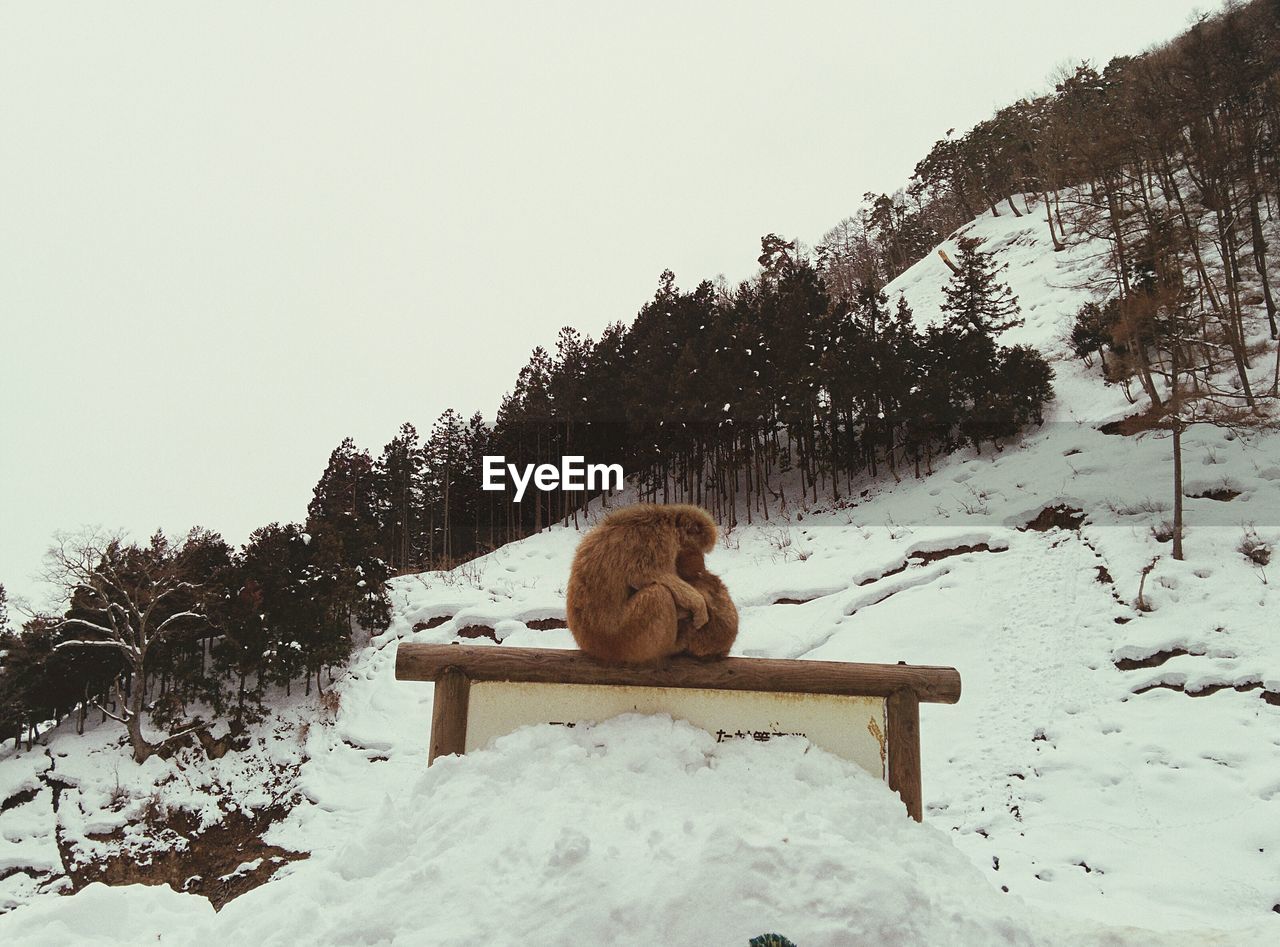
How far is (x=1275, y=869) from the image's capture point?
251 inches

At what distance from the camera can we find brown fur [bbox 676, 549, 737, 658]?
3.62 m

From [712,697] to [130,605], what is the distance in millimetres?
20823

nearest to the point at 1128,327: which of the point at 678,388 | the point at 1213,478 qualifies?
the point at 1213,478

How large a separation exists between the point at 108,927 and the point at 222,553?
70.9ft

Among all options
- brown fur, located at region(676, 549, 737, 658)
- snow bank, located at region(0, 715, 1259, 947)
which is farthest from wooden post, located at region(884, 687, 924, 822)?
brown fur, located at region(676, 549, 737, 658)

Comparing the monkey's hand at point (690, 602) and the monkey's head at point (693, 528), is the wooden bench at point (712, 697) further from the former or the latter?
the monkey's head at point (693, 528)

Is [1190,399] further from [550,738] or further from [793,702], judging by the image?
[550,738]

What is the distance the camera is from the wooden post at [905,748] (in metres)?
3.43

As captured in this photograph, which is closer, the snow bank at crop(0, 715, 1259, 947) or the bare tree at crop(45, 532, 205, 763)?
the snow bank at crop(0, 715, 1259, 947)

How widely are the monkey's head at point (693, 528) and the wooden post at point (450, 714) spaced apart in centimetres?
142

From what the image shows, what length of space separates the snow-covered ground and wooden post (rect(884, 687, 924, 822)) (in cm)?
23

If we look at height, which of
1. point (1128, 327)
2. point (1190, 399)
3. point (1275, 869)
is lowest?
point (1275, 869)

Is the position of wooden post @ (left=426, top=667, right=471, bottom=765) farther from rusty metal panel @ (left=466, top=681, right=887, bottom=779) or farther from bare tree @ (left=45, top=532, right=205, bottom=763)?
bare tree @ (left=45, top=532, right=205, bottom=763)
